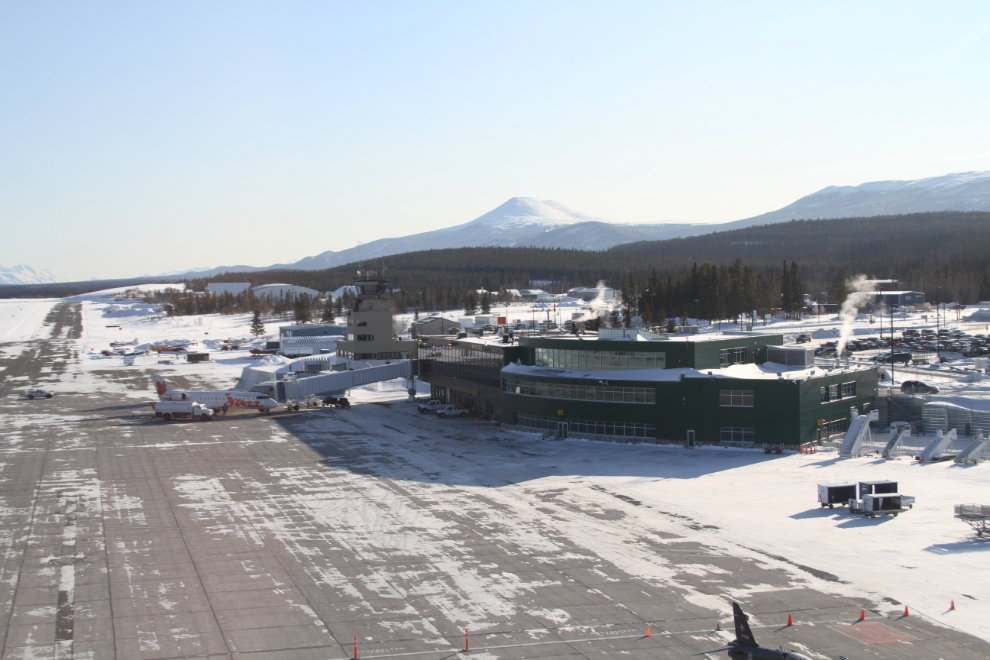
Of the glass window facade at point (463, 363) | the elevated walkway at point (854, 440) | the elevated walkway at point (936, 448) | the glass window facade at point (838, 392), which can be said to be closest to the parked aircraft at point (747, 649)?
the elevated walkway at point (854, 440)

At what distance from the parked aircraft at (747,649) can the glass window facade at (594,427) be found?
3719 centimetres

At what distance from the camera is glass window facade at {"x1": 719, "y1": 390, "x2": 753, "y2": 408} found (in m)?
57.9

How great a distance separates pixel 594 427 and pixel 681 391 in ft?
26.5

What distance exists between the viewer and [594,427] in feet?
205

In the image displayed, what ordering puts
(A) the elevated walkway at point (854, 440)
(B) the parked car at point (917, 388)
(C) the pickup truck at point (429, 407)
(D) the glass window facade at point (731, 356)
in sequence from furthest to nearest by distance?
(C) the pickup truck at point (429, 407)
(B) the parked car at point (917, 388)
(D) the glass window facade at point (731, 356)
(A) the elevated walkway at point (854, 440)

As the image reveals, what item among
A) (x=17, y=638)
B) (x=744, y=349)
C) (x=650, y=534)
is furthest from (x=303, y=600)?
(x=744, y=349)

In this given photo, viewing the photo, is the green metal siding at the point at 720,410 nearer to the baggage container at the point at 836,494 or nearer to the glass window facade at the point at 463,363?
the glass window facade at the point at 463,363

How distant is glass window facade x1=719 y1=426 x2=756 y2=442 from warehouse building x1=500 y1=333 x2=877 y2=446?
0.08 m

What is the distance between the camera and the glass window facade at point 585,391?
60.7 metres

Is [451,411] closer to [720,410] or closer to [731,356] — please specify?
[731,356]

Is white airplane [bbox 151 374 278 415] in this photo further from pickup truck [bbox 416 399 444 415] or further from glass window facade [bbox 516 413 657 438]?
glass window facade [bbox 516 413 657 438]

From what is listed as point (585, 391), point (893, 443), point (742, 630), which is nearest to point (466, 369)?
point (585, 391)

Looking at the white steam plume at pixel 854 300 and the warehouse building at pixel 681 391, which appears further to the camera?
the white steam plume at pixel 854 300

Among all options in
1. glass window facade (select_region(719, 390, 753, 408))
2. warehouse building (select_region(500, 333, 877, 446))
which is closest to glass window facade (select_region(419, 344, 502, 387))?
warehouse building (select_region(500, 333, 877, 446))
